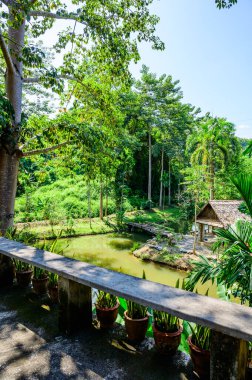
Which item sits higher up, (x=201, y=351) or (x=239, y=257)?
(x=239, y=257)

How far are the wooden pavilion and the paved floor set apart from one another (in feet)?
36.8

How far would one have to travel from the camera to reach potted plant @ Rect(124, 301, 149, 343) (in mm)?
1932

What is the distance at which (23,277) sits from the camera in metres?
2.94

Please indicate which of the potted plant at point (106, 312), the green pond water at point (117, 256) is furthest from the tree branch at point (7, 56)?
the green pond water at point (117, 256)

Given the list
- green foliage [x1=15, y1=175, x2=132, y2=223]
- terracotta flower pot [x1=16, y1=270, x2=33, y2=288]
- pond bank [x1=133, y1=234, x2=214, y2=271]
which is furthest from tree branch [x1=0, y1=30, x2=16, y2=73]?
green foliage [x1=15, y1=175, x2=132, y2=223]

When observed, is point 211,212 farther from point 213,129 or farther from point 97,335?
point 97,335

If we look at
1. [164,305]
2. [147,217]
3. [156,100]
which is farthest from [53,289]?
[156,100]

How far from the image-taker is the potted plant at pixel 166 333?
5.81ft

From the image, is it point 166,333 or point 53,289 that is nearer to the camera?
point 166,333

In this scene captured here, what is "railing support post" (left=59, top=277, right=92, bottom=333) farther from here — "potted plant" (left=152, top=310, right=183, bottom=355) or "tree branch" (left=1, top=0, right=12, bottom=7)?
"tree branch" (left=1, top=0, right=12, bottom=7)

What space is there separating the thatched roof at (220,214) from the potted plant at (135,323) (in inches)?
436

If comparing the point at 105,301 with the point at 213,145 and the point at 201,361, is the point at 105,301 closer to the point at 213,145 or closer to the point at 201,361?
the point at 201,361

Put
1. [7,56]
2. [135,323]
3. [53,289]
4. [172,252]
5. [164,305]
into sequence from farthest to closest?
[172,252] < [7,56] < [53,289] < [135,323] < [164,305]

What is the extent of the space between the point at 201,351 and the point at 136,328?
1.74ft
